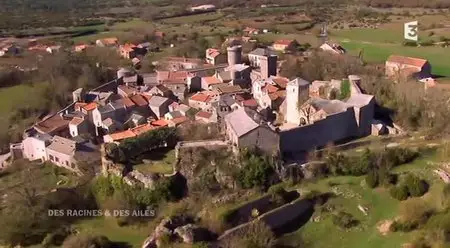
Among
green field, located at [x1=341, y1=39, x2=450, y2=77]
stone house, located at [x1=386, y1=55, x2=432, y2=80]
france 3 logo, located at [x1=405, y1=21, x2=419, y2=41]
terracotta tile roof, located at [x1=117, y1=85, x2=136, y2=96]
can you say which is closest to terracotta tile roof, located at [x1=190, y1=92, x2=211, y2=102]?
terracotta tile roof, located at [x1=117, y1=85, x2=136, y2=96]

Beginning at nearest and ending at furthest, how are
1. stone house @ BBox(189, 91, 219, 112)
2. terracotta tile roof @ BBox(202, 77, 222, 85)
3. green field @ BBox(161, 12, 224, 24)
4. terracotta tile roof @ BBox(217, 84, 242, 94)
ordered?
stone house @ BBox(189, 91, 219, 112) → terracotta tile roof @ BBox(217, 84, 242, 94) → terracotta tile roof @ BBox(202, 77, 222, 85) → green field @ BBox(161, 12, 224, 24)

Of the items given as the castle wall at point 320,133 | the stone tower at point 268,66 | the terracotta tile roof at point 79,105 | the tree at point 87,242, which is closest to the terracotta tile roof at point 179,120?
the castle wall at point 320,133

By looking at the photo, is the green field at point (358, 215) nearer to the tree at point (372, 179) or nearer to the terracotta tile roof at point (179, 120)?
the tree at point (372, 179)

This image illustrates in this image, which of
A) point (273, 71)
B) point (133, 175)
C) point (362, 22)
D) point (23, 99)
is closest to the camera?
point (133, 175)

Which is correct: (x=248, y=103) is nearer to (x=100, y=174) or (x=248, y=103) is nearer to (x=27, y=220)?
(x=100, y=174)

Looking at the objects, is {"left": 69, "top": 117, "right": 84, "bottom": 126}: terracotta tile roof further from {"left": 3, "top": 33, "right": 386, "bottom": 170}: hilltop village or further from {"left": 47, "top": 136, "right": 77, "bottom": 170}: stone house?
{"left": 47, "top": 136, "right": 77, "bottom": 170}: stone house

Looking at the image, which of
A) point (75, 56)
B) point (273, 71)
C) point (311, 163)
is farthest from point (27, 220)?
point (75, 56)

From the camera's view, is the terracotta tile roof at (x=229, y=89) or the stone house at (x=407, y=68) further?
the stone house at (x=407, y=68)
